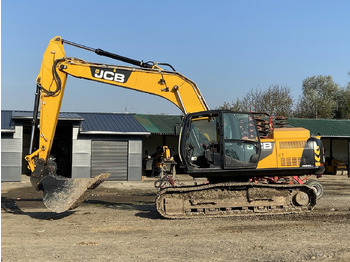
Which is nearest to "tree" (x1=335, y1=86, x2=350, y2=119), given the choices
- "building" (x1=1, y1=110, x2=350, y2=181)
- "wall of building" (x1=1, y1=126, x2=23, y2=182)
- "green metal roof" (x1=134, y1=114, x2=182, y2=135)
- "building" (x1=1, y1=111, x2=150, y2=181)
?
"building" (x1=1, y1=110, x2=350, y2=181)

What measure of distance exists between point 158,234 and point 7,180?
1700cm

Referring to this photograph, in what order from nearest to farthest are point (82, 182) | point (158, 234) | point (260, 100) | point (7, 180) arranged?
point (158, 234) < point (82, 182) < point (7, 180) < point (260, 100)

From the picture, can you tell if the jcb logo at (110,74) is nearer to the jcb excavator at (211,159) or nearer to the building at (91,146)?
the jcb excavator at (211,159)

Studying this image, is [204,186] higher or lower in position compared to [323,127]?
lower

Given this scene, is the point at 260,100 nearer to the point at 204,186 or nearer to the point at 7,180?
the point at 7,180

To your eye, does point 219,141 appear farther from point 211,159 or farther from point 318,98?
point 318,98

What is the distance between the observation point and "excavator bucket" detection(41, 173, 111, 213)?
398 inches

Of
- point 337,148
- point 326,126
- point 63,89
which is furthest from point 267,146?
point 337,148

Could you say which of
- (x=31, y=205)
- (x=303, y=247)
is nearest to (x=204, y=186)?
(x=303, y=247)

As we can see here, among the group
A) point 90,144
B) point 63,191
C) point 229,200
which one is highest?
point 90,144

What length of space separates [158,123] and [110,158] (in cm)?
598

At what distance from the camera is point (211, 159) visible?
10.5m

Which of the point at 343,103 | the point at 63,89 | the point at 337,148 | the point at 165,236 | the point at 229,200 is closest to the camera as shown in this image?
the point at 165,236

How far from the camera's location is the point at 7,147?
2348 centimetres
